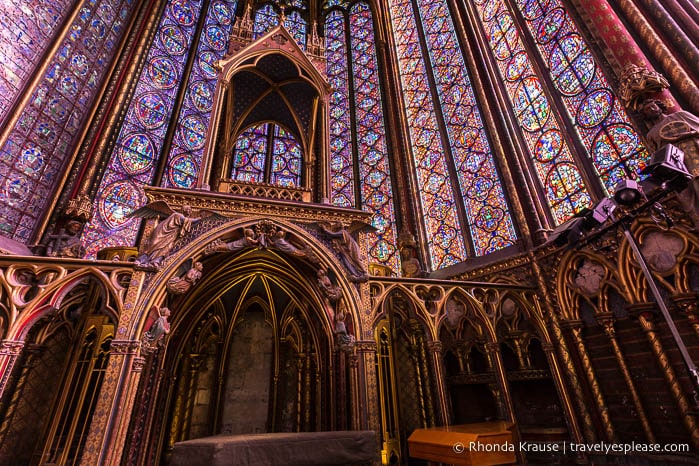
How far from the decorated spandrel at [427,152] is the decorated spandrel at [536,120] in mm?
2414

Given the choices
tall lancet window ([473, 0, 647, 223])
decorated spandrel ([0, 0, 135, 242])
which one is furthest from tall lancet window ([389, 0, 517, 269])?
decorated spandrel ([0, 0, 135, 242])

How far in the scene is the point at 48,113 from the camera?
8.20m

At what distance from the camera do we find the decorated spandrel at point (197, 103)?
35.1 ft

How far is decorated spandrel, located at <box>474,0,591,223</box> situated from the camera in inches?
259

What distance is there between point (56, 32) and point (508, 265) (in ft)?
41.7

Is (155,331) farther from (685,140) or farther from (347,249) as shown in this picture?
(685,140)

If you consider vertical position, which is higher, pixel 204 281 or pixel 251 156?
pixel 251 156

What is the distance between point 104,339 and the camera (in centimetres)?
609

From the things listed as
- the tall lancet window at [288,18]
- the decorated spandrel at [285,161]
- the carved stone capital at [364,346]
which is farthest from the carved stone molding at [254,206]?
the tall lancet window at [288,18]

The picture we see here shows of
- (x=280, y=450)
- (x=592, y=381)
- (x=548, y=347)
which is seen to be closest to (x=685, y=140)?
(x=548, y=347)

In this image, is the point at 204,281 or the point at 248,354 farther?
the point at 248,354

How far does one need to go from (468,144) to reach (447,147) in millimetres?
740

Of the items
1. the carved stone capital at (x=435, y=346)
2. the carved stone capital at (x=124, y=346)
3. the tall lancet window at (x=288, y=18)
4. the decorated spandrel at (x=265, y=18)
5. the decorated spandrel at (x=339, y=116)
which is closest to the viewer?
the carved stone capital at (x=124, y=346)

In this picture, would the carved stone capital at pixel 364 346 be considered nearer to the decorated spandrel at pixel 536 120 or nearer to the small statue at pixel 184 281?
the small statue at pixel 184 281
